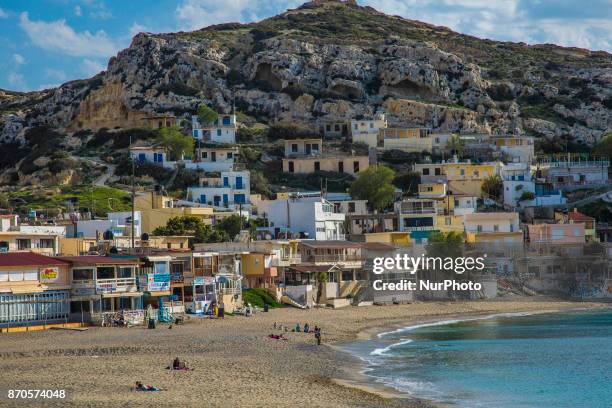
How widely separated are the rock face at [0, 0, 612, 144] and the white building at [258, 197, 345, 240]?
35.2 m

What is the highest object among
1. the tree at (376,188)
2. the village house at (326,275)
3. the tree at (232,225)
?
the tree at (376,188)

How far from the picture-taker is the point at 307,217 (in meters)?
84.8

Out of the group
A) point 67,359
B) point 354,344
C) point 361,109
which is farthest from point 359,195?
point 67,359

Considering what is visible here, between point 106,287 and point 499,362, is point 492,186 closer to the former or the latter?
point 499,362

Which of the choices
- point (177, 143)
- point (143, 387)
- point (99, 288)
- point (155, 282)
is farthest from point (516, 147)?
point (143, 387)

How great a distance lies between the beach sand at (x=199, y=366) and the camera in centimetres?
3397

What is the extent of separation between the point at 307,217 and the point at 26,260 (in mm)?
35539

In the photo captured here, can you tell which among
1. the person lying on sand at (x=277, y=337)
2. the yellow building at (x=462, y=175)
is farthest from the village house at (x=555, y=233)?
the person lying on sand at (x=277, y=337)

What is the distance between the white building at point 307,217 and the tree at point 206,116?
27448mm

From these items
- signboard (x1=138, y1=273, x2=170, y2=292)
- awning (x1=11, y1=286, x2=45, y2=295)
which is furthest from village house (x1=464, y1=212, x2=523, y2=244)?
awning (x1=11, y1=286, x2=45, y2=295)

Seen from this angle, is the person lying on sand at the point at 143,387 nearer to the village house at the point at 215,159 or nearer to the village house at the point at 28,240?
the village house at the point at 28,240

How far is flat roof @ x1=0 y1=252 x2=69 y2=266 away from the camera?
166 feet

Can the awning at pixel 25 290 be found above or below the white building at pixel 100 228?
below

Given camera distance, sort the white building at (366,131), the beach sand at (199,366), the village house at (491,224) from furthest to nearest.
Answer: the white building at (366,131) → the village house at (491,224) → the beach sand at (199,366)
